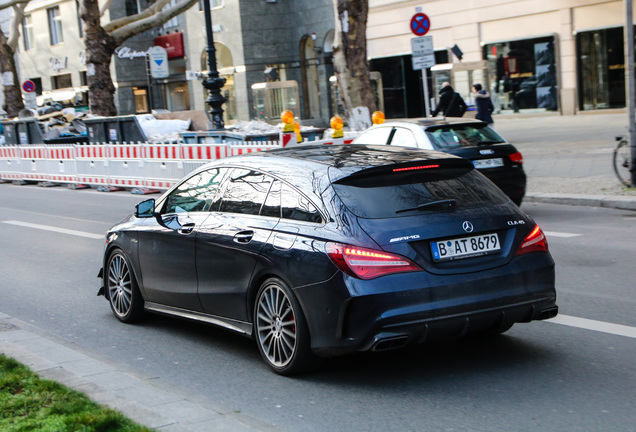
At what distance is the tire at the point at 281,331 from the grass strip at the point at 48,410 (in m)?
1.31

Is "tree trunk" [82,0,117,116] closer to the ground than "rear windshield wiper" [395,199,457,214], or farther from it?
farther from it

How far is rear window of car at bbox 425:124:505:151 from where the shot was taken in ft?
40.8

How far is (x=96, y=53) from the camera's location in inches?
1204

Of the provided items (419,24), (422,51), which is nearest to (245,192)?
(422,51)

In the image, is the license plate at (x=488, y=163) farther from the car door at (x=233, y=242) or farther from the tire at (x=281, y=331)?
the tire at (x=281, y=331)

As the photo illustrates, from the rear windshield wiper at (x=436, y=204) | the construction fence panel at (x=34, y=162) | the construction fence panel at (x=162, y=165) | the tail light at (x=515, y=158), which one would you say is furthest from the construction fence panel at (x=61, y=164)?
the rear windshield wiper at (x=436, y=204)

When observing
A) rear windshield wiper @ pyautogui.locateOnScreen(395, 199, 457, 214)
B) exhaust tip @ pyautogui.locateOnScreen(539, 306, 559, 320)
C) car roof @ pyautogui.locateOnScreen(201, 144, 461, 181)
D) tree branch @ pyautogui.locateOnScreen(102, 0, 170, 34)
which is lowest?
exhaust tip @ pyautogui.locateOnScreen(539, 306, 559, 320)

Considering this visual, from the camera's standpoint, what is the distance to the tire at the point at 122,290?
755 centimetres

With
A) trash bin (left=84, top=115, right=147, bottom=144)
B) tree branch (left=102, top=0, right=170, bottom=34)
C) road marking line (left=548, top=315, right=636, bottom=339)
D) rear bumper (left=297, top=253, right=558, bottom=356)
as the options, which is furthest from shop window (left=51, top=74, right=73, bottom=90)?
rear bumper (left=297, top=253, right=558, bottom=356)

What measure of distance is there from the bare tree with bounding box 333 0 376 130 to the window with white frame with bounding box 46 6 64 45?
3982 cm

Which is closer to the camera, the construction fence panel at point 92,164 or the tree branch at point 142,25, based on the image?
the construction fence panel at point 92,164

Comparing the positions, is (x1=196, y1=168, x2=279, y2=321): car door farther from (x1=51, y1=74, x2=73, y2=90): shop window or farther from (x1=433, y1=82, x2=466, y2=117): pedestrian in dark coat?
(x1=51, y1=74, x2=73, y2=90): shop window

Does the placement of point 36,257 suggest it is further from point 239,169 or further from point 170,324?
point 239,169

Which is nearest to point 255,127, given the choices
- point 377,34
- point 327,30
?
point 377,34
